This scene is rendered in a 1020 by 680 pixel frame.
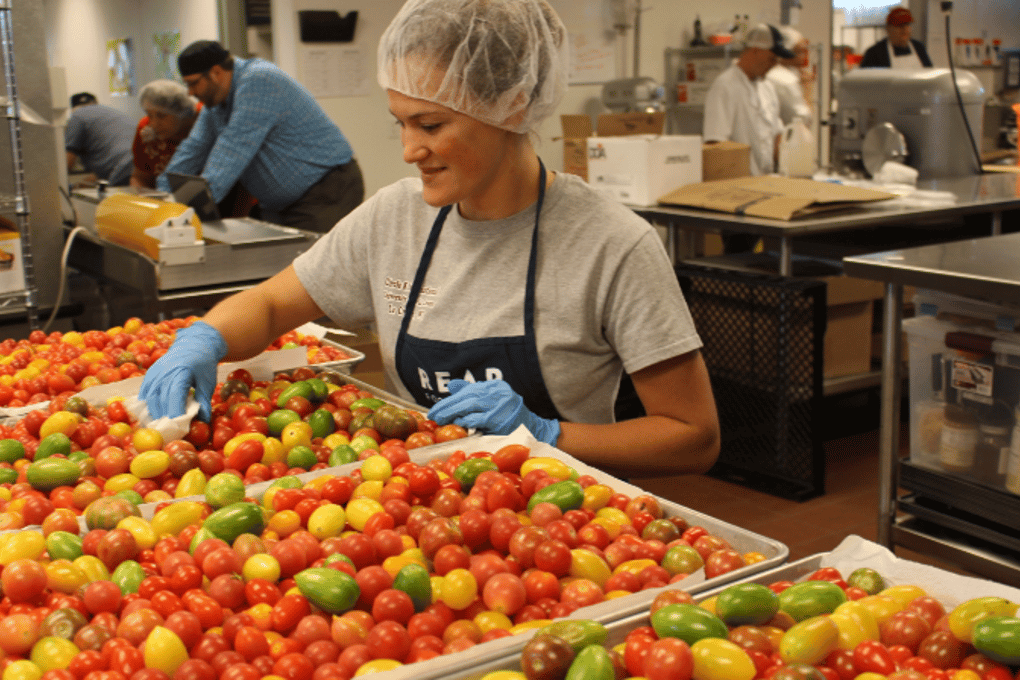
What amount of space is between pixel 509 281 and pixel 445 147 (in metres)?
0.30

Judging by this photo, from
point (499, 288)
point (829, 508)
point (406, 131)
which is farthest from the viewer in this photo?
point (829, 508)

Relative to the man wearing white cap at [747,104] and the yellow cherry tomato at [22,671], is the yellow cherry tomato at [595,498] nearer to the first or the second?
the yellow cherry tomato at [22,671]

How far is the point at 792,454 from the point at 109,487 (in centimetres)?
304

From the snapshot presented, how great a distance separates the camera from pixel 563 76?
1903 mm

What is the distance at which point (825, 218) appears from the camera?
391 cm

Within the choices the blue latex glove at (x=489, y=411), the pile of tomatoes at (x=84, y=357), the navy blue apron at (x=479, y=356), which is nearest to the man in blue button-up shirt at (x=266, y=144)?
the pile of tomatoes at (x=84, y=357)

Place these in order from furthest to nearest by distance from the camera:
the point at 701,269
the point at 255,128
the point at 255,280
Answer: the point at 255,128, the point at 701,269, the point at 255,280

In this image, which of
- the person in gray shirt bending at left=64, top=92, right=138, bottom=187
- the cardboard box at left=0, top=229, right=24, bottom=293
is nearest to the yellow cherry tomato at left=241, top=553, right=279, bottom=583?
the cardboard box at left=0, top=229, right=24, bottom=293

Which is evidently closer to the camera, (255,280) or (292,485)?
(292,485)

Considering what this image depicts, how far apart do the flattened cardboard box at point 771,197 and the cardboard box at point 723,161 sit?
17 cm

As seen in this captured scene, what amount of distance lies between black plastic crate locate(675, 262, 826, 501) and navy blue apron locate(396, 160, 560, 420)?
2146 mm

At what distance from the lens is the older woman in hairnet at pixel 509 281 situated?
1749 millimetres

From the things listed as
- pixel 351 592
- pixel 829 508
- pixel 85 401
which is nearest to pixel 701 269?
pixel 829 508

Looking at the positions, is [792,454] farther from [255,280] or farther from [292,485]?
[292,485]
